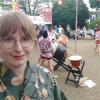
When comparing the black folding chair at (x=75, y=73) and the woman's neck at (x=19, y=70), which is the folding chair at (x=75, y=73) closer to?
the black folding chair at (x=75, y=73)

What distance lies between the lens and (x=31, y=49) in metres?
2.14

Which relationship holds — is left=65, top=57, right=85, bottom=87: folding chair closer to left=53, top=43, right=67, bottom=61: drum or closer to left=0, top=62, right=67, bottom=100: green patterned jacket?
left=53, top=43, right=67, bottom=61: drum

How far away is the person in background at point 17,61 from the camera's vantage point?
2066mm

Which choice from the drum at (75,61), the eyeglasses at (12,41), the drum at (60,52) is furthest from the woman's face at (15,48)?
the drum at (60,52)

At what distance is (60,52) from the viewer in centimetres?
1114

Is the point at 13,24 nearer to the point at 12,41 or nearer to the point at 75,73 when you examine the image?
the point at 12,41

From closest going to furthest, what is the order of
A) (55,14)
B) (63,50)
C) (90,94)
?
(90,94) < (63,50) < (55,14)

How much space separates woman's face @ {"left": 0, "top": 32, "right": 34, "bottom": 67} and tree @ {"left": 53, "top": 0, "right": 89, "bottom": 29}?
34072 millimetres

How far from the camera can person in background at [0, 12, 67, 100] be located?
207cm

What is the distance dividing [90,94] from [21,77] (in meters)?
6.46

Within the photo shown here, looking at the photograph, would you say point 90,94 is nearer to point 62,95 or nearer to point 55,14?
point 62,95

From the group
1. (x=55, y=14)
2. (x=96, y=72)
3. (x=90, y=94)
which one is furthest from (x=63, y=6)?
(x=90, y=94)

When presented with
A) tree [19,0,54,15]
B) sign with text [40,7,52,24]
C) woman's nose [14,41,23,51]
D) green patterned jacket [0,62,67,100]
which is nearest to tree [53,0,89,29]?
tree [19,0,54,15]

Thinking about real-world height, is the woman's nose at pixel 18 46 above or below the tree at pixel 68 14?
above
